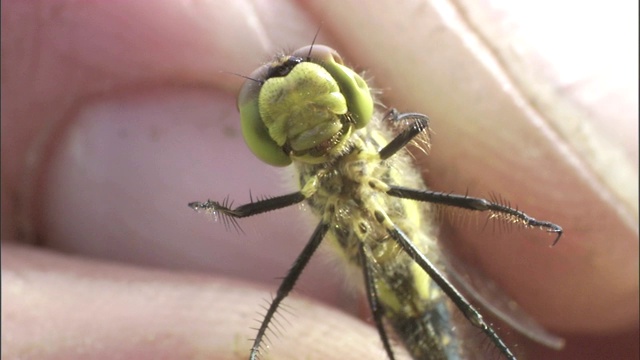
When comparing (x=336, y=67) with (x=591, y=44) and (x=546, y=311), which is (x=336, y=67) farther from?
(x=546, y=311)

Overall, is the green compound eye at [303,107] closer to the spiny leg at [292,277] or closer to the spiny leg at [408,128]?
the spiny leg at [408,128]

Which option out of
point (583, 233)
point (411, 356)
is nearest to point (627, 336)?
point (583, 233)

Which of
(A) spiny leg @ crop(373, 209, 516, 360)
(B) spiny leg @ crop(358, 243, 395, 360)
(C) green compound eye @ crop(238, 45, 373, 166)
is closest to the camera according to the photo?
(C) green compound eye @ crop(238, 45, 373, 166)

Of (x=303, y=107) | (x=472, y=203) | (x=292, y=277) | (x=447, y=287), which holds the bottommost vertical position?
(x=447, y=287)

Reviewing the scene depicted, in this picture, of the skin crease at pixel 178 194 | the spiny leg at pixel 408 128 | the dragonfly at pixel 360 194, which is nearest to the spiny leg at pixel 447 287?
the dragonfly at pixel 360 194

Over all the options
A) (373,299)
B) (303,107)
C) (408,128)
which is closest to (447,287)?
(373,299)

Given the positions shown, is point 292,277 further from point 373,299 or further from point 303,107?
point 303,107

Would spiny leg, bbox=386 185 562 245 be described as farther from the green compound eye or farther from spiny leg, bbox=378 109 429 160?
the green compound eye

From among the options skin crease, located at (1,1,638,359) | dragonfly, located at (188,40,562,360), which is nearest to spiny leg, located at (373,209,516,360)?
dragonfly, located at (188,40,562,360)
